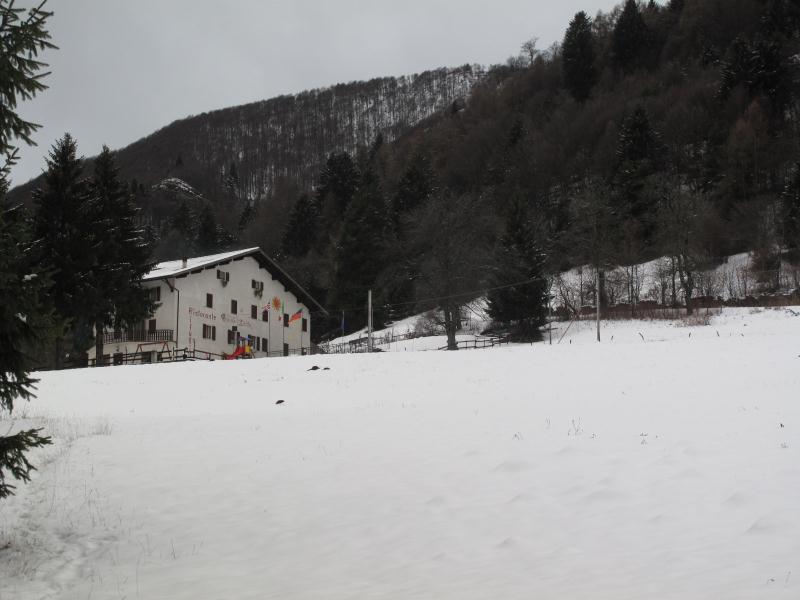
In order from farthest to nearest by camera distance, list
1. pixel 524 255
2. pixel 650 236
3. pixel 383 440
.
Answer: pixel 650 236, pixel 524 255, pixel 383 440

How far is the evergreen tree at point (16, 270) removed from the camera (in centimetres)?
725

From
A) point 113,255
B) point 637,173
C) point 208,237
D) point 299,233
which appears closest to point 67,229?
point 113,255

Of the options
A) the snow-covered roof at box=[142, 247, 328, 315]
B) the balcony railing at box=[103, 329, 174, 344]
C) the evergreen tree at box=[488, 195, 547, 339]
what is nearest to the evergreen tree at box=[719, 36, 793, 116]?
the evergreen tree at box=[488, 195, 547, 339]

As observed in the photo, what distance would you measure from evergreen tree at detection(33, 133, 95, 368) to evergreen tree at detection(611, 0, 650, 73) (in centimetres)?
7822

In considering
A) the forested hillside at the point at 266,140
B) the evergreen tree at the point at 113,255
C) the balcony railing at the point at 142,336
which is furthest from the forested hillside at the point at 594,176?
the forested hillside at the point at 266,140

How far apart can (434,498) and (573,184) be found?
70802mm

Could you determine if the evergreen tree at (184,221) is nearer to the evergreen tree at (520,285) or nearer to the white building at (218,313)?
the white building at (218,313)

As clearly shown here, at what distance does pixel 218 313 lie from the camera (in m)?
54.8

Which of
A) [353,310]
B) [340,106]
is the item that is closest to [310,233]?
[353,310]

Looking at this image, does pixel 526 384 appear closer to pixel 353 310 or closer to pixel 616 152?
pixel 353 310

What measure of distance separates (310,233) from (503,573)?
85545 millimetres

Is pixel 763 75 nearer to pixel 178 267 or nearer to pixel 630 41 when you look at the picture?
pixel 630 41

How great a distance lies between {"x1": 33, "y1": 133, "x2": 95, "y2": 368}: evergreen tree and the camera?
123ft

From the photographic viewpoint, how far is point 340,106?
632 feet
